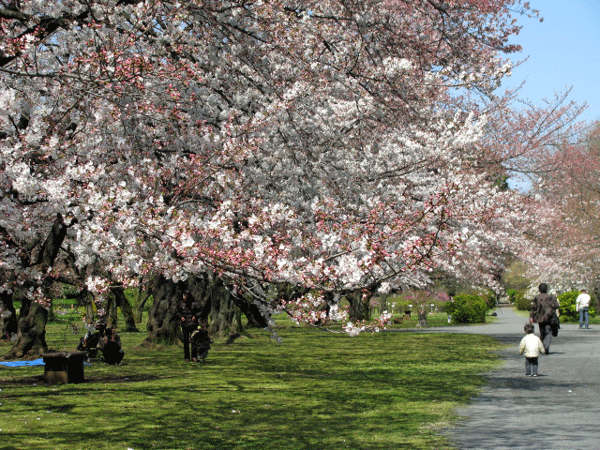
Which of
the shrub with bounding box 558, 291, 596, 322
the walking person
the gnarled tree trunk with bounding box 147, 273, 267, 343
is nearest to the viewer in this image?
the gnarled tree trunk with bounding box 147, 273, 267, 343

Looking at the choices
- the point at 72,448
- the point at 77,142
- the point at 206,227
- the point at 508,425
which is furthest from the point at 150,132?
the point at 508,425

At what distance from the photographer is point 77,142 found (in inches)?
531

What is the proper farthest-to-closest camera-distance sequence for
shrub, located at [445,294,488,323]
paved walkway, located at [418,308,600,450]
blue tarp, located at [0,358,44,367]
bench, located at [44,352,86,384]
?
shrub, located at [445,294,488,323]
blue tarp, located at [0,358,44,367]
bench, located at [44,352,86,384]
paved walkway, located at [418,308,600,450]

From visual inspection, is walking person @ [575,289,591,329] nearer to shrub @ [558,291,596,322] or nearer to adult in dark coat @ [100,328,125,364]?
shrub @ [558,291,596,322]

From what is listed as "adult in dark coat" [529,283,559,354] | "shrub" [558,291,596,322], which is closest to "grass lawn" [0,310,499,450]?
"adult in dark coat" [529,283,559,354]

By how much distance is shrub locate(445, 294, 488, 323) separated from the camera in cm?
4084

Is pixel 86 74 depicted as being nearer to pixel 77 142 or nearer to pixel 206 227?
pixel 206 227

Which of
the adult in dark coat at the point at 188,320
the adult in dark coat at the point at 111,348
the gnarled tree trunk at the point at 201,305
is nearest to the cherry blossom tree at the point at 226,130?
the adult in dark coat at the point at 111,348

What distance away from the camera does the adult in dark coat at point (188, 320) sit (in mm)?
18156

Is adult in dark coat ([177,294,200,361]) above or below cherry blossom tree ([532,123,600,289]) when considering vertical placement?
below

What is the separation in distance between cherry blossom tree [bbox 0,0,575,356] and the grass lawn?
5.11 feet

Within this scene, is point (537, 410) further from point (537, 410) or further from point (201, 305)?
point (201, 305)

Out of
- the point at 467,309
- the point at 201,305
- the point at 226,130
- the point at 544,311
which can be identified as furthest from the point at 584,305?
the point at 226,130

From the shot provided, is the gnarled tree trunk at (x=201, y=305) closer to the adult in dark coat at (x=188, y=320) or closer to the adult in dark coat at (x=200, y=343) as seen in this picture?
the adult in dark coat at (x=188, y=320)
